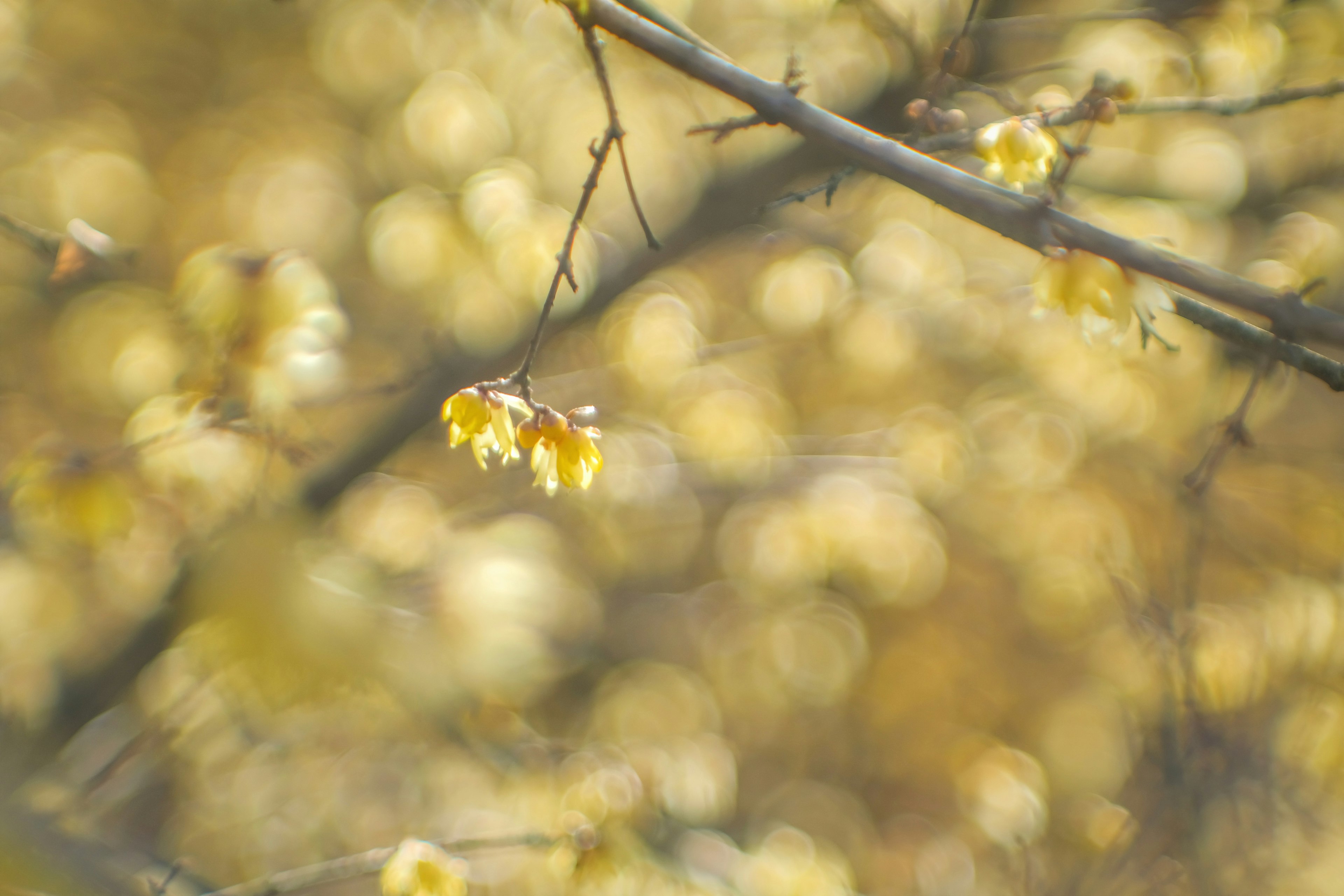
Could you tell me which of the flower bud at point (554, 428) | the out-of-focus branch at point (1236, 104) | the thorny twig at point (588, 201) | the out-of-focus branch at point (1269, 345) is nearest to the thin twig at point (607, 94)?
the thorny twig at point (588, 201)

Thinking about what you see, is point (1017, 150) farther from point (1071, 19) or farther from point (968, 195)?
point (1071, 19)

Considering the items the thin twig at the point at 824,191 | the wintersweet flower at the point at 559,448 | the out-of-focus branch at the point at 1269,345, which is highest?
the thin twig at the point at 824,191

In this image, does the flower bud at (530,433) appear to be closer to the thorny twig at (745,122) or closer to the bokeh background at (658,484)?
the thorny twig at (745,122)

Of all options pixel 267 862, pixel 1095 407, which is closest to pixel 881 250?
pixel 1095 407

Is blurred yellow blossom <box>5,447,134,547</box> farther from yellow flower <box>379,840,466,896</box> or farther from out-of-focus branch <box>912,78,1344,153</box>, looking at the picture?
out-of-focus branch <box>912,78,1344,153</box>

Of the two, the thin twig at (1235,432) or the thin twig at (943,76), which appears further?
the thin twig at (943,76)
